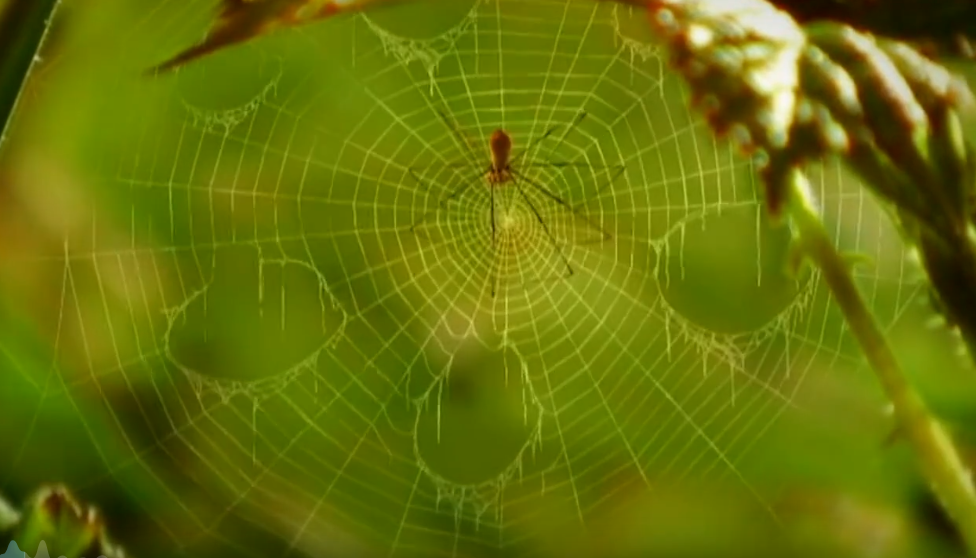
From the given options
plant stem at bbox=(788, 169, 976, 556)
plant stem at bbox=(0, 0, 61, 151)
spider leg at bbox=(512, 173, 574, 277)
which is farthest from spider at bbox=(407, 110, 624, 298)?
plant stem at bbox=(0, 0, 61, 151)

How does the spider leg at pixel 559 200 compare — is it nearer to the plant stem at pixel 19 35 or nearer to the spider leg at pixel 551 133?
the spider leg at pixel 551 133

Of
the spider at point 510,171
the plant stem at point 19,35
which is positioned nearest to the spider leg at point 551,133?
the spider at point 510,171

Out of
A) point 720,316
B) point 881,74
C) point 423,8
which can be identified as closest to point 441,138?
point 423,8

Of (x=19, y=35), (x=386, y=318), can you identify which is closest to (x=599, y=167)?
(x=386, y=318)

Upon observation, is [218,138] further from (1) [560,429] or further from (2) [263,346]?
(1) [560,429]

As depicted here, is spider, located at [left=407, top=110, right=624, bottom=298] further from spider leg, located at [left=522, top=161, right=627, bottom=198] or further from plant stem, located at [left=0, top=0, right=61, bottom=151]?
plant stem, located at [left=0, top=0, right=61, bottom=151]

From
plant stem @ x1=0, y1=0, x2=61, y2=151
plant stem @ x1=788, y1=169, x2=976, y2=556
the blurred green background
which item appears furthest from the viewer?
the blurred green background
